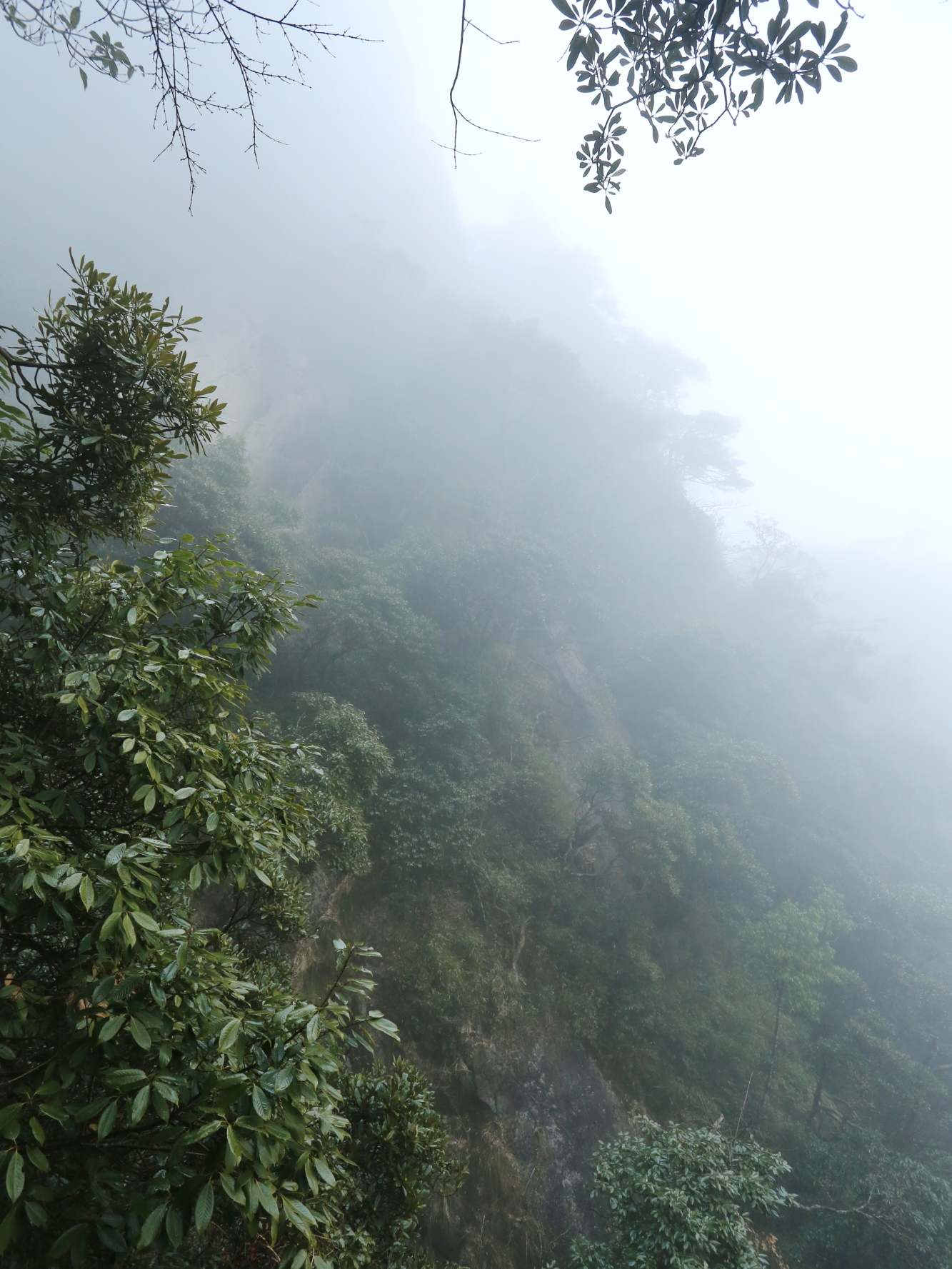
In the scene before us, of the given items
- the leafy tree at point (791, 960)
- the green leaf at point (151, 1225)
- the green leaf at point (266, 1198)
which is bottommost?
the green leaf at point (151, 1225)

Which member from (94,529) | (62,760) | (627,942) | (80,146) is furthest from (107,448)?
(80,146)

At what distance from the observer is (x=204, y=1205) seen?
131cm

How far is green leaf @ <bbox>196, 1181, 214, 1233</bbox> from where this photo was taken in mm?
1272

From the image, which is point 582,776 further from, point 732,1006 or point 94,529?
point 94,529

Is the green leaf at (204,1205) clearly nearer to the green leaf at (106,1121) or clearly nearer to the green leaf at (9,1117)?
the green leaf at (106,1121)

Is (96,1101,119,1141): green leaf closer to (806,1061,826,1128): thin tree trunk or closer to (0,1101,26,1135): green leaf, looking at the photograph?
(0,1101,26,1135): green leaf

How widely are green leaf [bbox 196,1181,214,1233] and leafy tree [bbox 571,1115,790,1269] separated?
18.3 ft

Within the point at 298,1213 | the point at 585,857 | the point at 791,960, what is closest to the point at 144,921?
the point at 298,1213

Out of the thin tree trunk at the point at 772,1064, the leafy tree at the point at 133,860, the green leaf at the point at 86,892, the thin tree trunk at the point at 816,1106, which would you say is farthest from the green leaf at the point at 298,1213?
Result: the thin tree trunk at the point at 816,1106

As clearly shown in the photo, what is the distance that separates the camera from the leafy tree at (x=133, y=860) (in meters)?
1.46

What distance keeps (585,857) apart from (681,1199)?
27.6 feet

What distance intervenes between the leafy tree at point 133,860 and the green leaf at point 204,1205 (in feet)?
0.04

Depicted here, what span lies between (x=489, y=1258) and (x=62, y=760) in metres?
9.64

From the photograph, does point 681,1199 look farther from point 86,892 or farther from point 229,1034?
point 86,892
